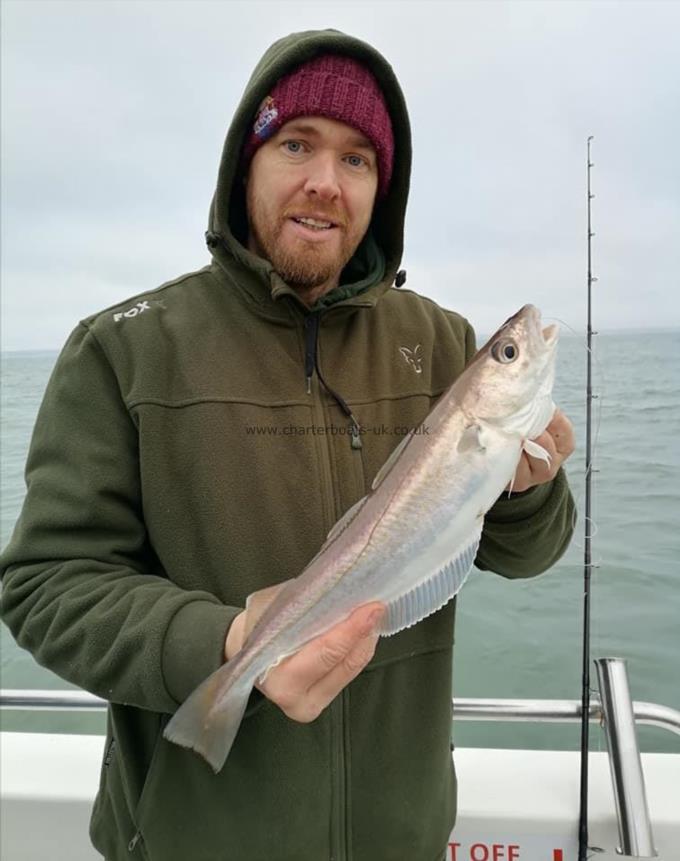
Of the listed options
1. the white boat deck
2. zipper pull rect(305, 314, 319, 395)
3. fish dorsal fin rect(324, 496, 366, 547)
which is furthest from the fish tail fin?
the white boat deck

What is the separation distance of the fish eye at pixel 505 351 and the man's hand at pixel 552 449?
0.20 meters

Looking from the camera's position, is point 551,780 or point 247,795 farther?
point 551,780

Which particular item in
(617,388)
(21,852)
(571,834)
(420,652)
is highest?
(617,388)

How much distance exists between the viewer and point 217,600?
Answer: 1.63m

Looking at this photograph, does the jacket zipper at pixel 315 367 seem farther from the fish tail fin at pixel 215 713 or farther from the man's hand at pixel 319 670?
the fish tail fin at pixel 215 713

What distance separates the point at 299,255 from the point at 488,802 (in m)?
2.24

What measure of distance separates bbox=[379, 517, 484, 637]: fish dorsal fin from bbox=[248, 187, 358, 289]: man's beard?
94 cm

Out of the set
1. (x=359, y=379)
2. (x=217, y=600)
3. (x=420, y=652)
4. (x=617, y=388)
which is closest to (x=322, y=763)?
(x=420, y=652)

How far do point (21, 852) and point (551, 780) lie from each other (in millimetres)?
2282

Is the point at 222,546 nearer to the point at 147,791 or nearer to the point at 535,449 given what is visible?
the point at 147,791

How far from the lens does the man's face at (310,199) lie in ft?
6.55

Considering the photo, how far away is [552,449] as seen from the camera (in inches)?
67.2

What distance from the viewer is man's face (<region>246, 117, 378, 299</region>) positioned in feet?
6.55

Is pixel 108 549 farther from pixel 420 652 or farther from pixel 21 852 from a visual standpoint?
pixel 21 852
